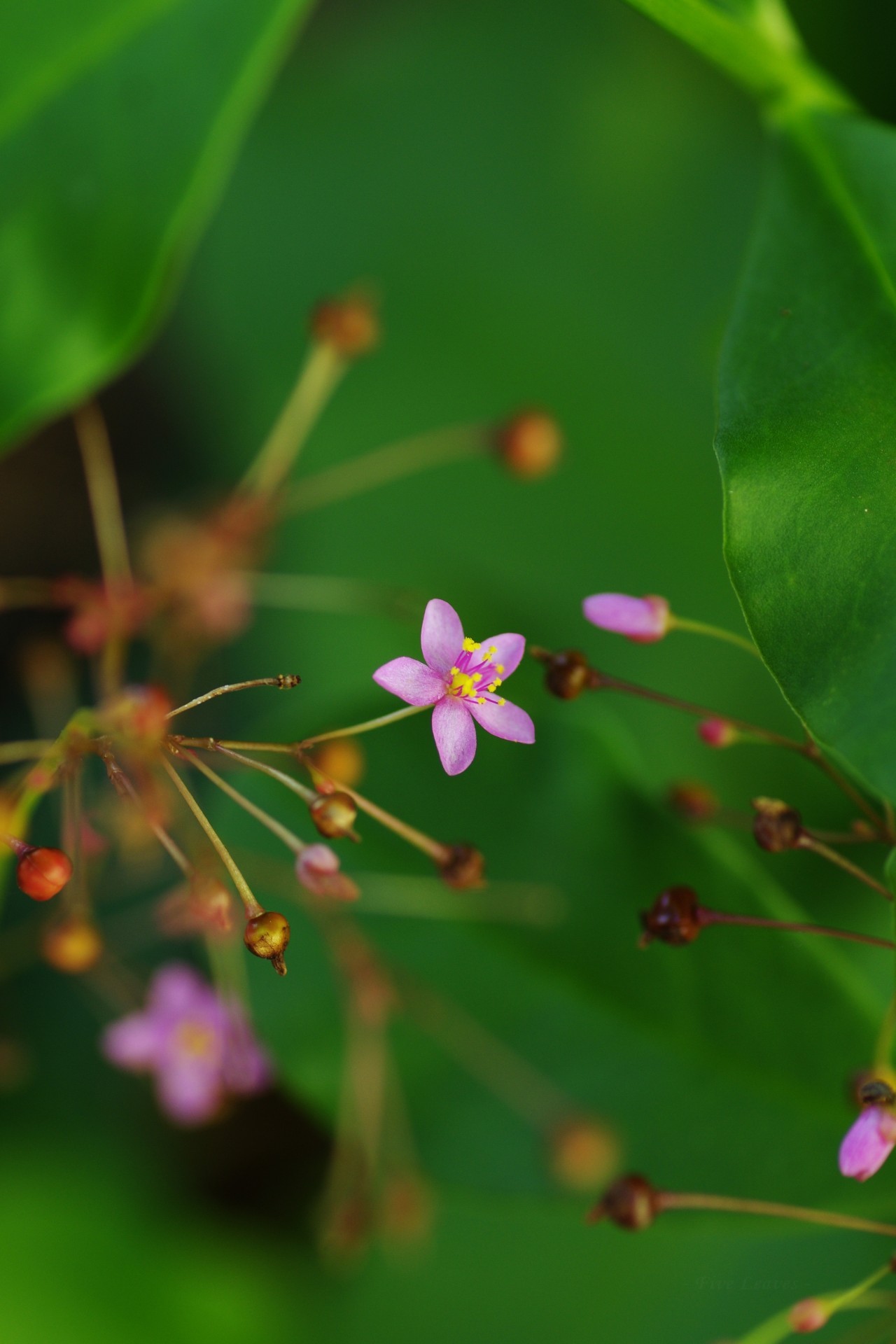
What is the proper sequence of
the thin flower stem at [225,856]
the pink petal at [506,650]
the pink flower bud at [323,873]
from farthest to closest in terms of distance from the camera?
the pink petal at [506,650], the pink flower bud at [323,873], the thin flower stem at [225,856]

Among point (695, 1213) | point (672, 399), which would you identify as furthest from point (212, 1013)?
point (672, 399)

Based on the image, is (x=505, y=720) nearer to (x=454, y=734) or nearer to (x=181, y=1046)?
(x=454, y=734)

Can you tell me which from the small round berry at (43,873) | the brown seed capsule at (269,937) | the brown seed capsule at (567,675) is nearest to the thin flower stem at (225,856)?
the brown seed capsule at (269,937)

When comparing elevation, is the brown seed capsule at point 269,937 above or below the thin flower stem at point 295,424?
above

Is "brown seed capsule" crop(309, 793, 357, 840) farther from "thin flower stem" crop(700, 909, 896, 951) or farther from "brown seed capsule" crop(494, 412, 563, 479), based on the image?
"brown seed capsule" crop(494, 412, 563, 479)

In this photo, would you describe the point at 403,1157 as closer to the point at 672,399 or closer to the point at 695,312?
the point at 672,399

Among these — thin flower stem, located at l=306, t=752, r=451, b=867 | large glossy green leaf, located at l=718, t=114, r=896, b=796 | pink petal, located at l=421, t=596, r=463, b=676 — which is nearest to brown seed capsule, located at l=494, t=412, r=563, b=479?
large glossy green leaf, located at l=718, t=114, r=896, b=796

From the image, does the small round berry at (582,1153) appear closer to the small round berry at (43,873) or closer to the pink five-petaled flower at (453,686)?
the pink five-petaled flower at (453,686)
